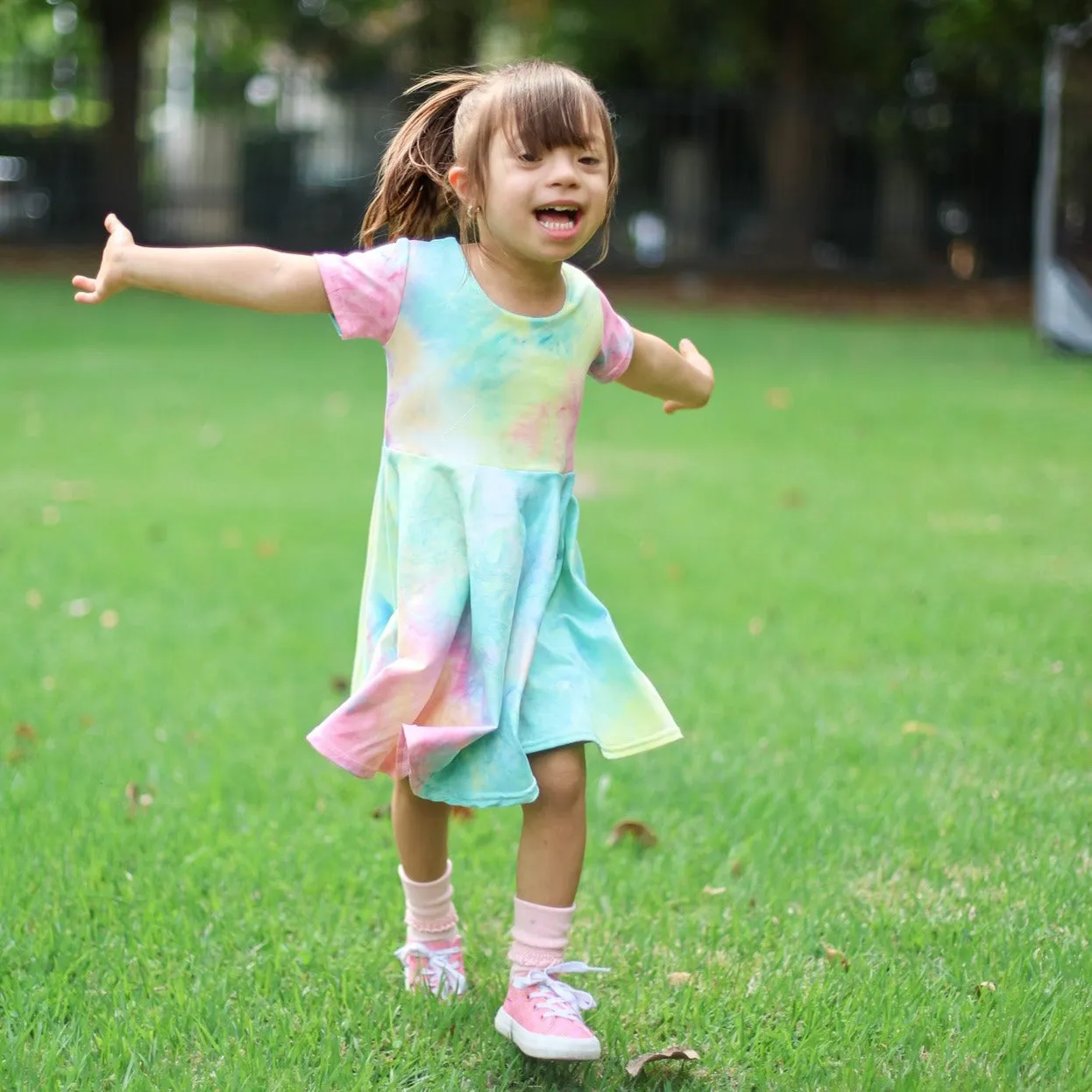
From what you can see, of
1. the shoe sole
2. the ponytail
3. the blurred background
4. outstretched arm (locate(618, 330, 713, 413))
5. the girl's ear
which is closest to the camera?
the shoe sole

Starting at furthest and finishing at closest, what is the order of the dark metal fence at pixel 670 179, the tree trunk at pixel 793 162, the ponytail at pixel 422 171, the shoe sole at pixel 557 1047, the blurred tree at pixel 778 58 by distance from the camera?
the dark metal fence at pixel 670 179 < the blurred tree at pixel 778 58 < the tree trunk at pixel 793 162 < the ponytail at pixel 422 171 < the shoe sole at pixel 557 1047

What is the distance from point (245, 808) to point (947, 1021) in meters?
1.68

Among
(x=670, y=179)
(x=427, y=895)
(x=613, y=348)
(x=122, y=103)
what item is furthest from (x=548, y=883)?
(x=122, y=103)

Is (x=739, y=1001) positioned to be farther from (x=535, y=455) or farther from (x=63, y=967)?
(x=63, y=967)

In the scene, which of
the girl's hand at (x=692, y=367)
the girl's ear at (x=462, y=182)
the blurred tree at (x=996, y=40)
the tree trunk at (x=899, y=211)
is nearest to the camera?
the girl's ear at (x=462, y=182)

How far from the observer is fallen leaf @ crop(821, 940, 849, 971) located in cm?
293

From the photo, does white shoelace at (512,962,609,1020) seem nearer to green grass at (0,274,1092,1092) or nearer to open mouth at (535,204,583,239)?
green grass at (0,274,1092,1092)

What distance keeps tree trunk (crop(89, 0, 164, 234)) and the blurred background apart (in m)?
0.03

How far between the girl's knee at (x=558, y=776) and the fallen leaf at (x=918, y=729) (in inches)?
76.2

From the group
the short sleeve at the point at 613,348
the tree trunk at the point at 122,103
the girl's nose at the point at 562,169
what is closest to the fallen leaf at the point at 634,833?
the short sleeve at the point at 613,348

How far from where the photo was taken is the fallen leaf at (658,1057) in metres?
2.46

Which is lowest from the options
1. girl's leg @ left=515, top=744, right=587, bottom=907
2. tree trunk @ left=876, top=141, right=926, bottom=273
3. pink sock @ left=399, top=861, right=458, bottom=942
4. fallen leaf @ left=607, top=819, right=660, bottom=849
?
tree trunk @ left=876, top=141, right=926, bottom=273

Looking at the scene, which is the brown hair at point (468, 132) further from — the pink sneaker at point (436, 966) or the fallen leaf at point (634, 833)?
the fallen leaf at point (634, 833)

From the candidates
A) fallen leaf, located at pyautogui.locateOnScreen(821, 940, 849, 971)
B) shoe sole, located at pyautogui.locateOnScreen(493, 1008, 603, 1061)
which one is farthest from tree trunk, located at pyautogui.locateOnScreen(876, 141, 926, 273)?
shoe sole, located at pyautogui.locateOnScreen(493, 1008, 603, 1061)
